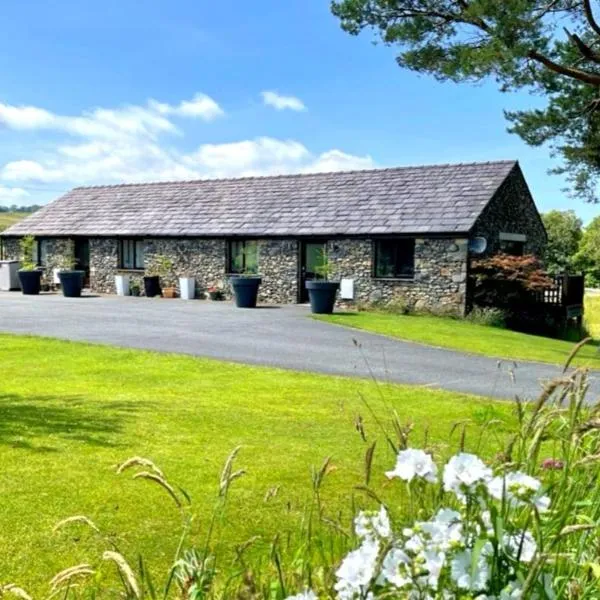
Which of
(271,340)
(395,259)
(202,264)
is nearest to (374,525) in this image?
(271,340)

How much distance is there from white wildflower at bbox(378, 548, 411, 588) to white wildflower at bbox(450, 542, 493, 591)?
107 mm

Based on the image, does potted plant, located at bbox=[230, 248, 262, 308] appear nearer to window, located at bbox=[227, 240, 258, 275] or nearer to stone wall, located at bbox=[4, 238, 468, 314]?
stone wall, located at bbox=[4, 238, 468, 314]

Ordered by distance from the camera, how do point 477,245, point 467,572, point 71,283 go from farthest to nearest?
1. point 71,283
2. point 477,245
3. point 467,572

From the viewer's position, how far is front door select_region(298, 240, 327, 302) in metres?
26.0

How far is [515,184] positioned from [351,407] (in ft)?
66.0

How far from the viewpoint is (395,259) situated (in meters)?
24.3

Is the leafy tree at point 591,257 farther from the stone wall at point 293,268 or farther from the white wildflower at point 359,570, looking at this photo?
the white wildflower at point 359,570

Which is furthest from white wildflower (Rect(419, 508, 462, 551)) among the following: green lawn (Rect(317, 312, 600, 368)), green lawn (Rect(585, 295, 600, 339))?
green lawn (Rect(585, 295, 600, 339))

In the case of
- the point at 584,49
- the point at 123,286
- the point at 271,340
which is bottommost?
the point at 271,340

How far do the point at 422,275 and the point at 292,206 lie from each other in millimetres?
7037

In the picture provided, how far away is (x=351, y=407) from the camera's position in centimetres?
848

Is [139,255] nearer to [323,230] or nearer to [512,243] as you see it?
[323,230]

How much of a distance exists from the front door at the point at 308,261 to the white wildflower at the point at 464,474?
24.3 meters

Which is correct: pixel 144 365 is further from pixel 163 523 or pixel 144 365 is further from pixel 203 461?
pixel 163 523
